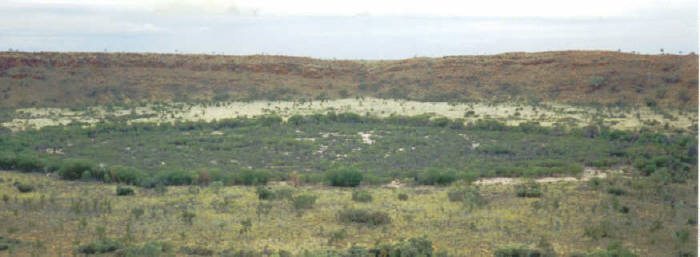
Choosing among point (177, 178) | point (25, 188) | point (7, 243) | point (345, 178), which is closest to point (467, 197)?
point (345, 178)

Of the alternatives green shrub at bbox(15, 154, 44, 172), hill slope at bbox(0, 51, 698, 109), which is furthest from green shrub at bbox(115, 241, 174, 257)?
hill slope at bbox(0, 51, 698, 109)

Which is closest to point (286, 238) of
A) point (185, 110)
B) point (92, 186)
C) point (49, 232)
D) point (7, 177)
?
point (49, 232)

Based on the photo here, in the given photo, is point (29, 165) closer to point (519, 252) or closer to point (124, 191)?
point (124, 191)

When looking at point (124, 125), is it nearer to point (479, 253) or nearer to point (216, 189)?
point (216, 189)

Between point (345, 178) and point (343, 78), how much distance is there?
34913 mm

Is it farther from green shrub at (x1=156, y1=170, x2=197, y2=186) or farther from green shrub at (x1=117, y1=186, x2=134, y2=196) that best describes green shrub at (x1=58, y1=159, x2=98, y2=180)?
green shrub at (x1=117, y1=186, x2=134, y2=196)

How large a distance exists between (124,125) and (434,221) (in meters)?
21.9

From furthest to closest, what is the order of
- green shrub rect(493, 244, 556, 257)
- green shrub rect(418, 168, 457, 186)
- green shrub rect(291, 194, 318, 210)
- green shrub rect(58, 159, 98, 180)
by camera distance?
green shrub rect(58, 159, 98, 180), green shrub rect(418, 168, 457, 186), green shrub rect(291, 194, 318, 210), green shrub rect(493, 244, 556, 257)

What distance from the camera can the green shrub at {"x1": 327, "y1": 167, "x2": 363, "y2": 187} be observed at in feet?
55.9

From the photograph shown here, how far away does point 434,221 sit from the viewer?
12.6 metres

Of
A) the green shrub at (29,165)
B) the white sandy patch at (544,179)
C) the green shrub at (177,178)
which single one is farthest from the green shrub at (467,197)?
the green shrub at (29,165)

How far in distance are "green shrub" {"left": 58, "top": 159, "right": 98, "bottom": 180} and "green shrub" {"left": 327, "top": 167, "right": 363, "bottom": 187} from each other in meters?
7.05

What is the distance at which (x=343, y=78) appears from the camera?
2028 inches

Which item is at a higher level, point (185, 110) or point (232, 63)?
point (232, 63)
